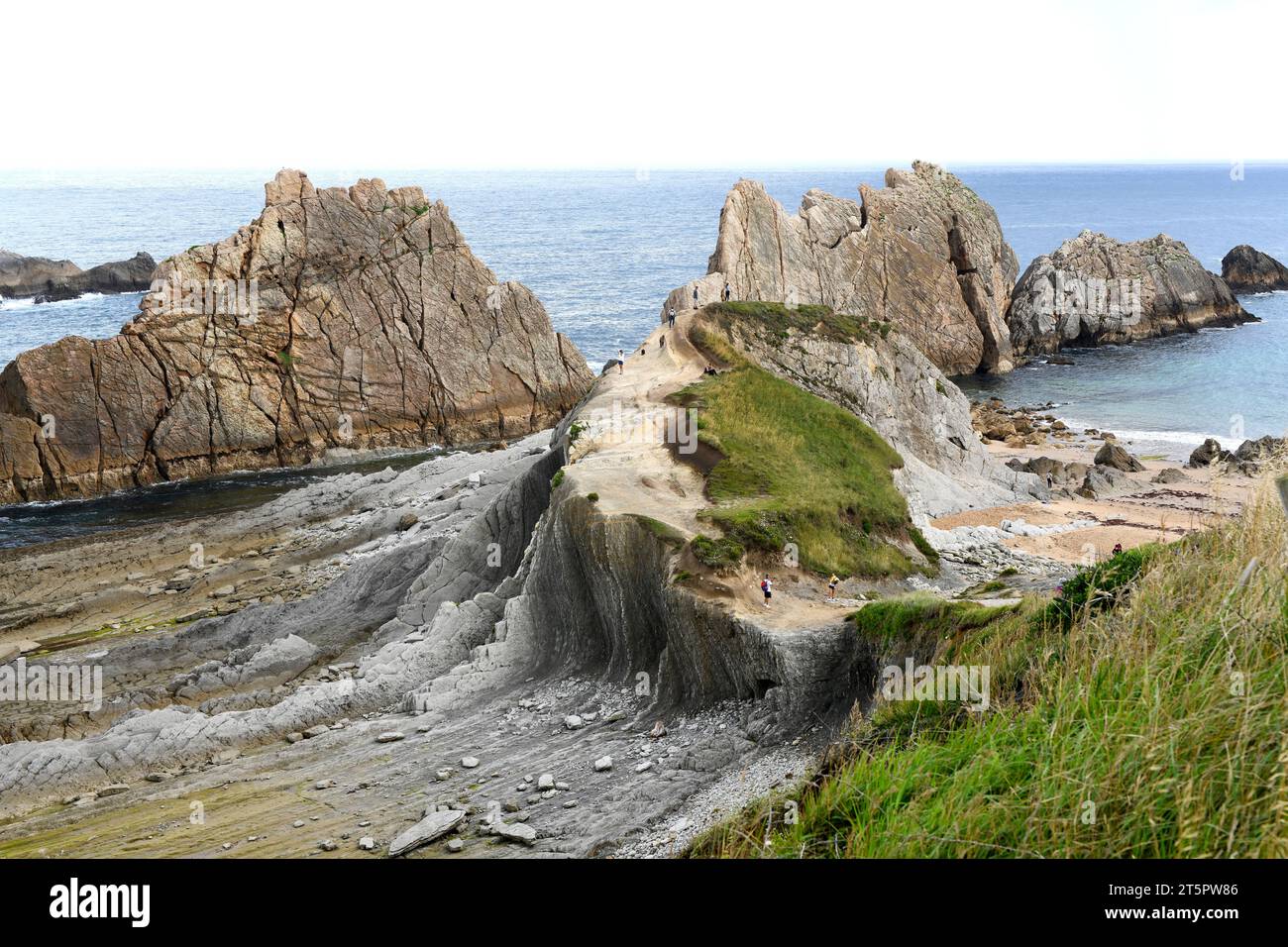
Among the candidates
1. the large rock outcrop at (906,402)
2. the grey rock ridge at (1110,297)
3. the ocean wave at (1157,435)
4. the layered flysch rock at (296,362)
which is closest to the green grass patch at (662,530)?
the large rock outcrop at (906,402)

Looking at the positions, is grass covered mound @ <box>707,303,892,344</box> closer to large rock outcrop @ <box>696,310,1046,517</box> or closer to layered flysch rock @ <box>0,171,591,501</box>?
large rock outcrop @ <box>696,310,1046,517</box>

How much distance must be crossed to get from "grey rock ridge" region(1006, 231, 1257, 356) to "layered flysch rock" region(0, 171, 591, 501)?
163 ft

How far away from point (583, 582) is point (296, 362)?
44016mm

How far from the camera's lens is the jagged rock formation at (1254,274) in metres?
127

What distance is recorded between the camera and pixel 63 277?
12244cm

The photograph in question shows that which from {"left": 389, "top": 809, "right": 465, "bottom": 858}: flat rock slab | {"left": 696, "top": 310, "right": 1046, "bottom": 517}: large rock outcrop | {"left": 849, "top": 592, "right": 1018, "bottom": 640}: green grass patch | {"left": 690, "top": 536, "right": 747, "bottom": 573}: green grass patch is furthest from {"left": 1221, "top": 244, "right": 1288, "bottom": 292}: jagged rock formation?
{"left": 389, "top": 809, "right": 465, "bottom": 858}: flat rock slab

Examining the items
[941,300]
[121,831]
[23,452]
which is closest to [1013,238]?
[941,300]

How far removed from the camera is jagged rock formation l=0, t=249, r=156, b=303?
11975cm

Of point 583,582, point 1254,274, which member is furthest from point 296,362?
point 1254,274

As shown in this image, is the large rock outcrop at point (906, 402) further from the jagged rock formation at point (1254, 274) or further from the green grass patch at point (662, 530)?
the jagged rock formation at point (1254, 274)
